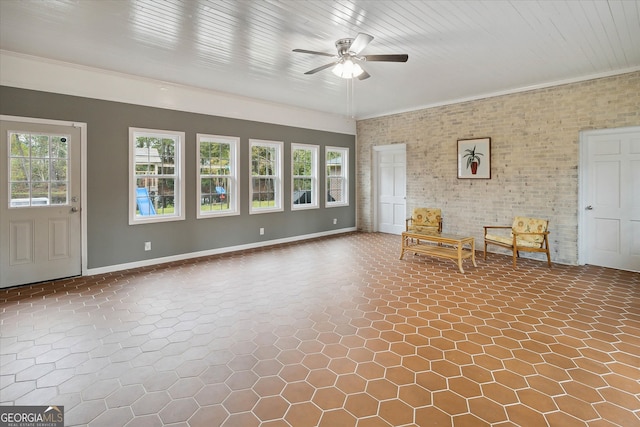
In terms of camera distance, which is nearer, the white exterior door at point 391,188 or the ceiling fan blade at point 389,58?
the ceiling fan blade at point 389,58

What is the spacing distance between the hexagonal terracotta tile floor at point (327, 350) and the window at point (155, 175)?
4.00 feet

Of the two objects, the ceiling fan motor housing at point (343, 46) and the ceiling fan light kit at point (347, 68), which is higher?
the ceiling fan motor housing at point (343, 46)

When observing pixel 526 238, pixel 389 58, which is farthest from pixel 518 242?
pixel 389 58

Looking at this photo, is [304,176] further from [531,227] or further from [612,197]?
[612,197]

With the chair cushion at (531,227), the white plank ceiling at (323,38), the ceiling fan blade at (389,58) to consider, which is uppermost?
the white plank ceiling at (323,38)

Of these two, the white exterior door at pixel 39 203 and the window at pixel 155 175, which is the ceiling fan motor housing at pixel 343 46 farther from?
the white exterior door at pixel 39 203

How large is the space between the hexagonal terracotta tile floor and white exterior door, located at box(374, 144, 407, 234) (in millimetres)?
3645

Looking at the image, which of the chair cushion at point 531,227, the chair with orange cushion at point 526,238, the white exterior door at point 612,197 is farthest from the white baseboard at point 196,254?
the white exterior door at point 612,197

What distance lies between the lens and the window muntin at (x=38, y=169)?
434 centimetres

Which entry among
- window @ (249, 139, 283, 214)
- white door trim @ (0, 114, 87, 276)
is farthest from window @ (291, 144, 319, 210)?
white door trim @ (0, 114, 87, 276)

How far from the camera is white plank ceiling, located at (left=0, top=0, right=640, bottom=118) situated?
3193mm

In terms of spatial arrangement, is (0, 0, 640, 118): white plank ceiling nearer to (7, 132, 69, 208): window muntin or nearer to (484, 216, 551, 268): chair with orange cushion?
(7, 132, 69, 208): window muntin

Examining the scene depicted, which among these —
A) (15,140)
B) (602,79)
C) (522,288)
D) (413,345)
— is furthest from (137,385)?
(602,79)

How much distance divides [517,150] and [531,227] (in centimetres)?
147
